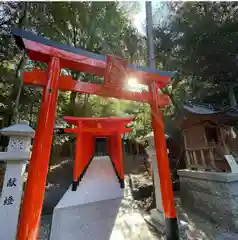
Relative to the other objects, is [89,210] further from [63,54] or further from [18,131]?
[63,54]

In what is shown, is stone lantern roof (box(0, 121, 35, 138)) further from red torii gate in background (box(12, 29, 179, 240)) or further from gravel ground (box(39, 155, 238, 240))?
gravel ground (box(39, 155, 238, 240))

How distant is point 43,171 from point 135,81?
273cm

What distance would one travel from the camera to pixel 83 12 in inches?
338

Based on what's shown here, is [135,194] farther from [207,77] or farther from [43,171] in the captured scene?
[207,77]

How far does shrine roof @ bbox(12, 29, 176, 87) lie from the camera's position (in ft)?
8.38

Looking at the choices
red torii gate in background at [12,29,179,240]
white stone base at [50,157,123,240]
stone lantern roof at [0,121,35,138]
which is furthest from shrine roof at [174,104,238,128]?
stone lantern roof at [0,121,35,138]

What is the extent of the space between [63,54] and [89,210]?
15.8 ft

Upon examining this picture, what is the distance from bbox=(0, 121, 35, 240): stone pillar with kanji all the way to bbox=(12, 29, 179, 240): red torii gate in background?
48 cm

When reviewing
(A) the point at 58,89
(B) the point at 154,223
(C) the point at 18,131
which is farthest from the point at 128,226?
(A) the point at 58,89

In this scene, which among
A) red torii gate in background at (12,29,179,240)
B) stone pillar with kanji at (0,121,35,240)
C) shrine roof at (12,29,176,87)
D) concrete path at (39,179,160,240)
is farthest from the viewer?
concrete path at (39,179,160,240)

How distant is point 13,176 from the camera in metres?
2.56

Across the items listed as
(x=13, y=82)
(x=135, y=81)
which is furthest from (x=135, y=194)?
(x=13, y=82)

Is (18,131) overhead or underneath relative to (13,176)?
overhead

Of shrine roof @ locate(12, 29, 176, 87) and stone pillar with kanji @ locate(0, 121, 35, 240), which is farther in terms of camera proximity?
shrine roof @ locate(12, 29, 176, 87)
